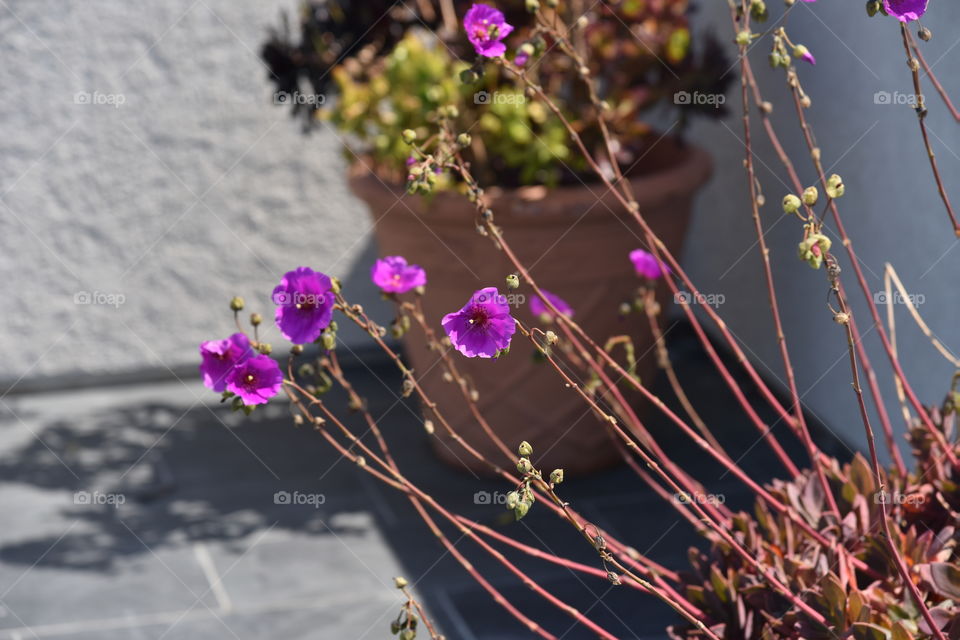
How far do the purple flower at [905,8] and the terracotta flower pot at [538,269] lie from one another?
1.53 meters

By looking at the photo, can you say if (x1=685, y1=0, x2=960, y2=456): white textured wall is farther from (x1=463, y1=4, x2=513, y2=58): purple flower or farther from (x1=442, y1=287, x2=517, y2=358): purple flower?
(x1=442, y1=287, x2=517, y2=358): purple flower

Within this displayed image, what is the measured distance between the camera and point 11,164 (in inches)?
137

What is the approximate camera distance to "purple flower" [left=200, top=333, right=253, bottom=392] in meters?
1.31

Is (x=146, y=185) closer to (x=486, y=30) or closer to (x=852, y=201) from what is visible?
(x=852, y=201)

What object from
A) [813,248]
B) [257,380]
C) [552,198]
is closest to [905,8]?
[813,248]

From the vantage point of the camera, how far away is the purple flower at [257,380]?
1.26 m

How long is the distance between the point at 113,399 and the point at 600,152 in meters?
1.75

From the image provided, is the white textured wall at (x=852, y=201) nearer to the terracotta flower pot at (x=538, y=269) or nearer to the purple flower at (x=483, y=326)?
the terracotta flower pot at (x=538, y=269)

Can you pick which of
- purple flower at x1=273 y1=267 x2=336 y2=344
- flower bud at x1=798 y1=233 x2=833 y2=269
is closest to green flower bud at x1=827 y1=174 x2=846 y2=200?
flower bud at x1=798 y1=233 x2=833 y2=269

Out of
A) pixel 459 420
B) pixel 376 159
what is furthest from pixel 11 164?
pixel 459 420

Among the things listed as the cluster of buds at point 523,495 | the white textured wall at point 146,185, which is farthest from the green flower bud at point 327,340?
the white textured wall at point 146,185

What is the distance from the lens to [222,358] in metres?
1.33

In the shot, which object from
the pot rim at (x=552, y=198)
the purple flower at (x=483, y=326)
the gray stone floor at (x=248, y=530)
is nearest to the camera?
the purple flower at (x=483, y=326)

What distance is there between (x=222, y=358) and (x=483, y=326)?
35 cm
